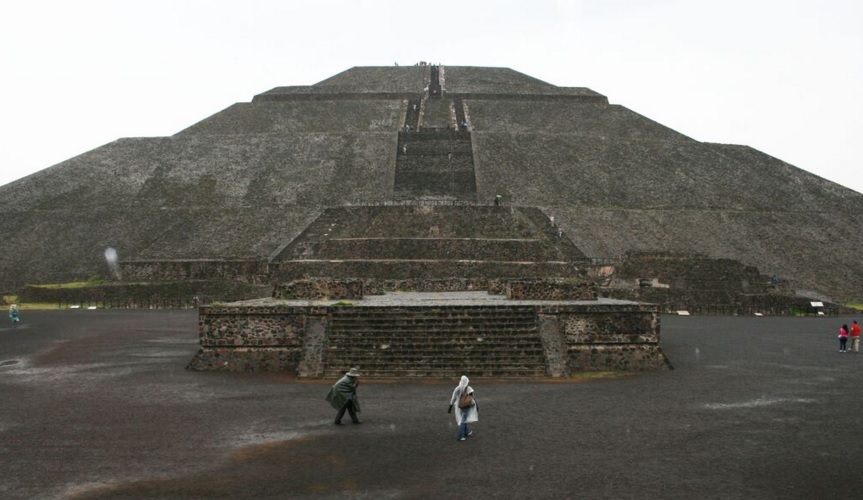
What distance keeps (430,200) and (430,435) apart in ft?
123

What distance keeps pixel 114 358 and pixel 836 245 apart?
40.0m

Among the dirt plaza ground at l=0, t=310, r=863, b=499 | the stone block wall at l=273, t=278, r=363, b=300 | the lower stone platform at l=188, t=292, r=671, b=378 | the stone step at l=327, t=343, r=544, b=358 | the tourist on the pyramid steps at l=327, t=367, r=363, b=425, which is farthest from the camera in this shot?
the stone block wall at l=273, t=278, r=363, b=300

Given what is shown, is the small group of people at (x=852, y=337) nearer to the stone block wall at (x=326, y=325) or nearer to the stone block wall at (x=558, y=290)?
the stone block wall at (x=326, y=325)

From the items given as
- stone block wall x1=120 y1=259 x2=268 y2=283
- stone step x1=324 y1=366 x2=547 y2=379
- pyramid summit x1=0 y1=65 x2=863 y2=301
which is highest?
pyramid summit x1=0 y1=65 x2=863 y2=301

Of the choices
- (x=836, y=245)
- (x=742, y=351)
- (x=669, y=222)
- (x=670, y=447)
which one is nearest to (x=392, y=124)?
(x=669, y=222)

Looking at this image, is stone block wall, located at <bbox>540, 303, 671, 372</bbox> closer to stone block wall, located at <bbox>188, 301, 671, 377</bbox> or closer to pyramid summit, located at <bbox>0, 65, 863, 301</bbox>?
stone block wall, located at <bbox>188, 301, 671, 377</bbox>

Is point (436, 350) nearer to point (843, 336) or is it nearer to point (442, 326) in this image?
point (442, 326)

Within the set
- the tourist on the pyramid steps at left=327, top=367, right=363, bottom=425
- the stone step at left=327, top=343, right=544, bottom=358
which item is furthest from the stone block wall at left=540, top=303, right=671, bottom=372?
the tourist on the pyramid steps at left=327, top=367, right=363, bottom=425

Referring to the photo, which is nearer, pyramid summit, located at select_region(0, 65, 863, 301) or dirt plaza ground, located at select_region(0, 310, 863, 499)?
dirt plaza ground, located at select_region(0, 310, 863, 499)

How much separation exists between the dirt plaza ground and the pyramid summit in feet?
62.7

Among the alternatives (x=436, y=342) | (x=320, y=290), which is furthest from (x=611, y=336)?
(x=320, y=290)

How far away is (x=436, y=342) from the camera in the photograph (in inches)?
672

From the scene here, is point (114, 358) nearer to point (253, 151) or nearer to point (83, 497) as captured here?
point (83, 497)

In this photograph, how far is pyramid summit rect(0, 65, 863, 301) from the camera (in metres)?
37.9
